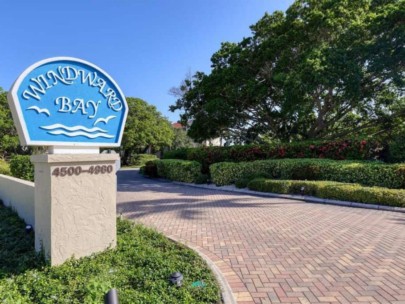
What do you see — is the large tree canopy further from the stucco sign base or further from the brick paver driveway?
the stucco sign base

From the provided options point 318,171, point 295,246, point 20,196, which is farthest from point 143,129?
point 295,246

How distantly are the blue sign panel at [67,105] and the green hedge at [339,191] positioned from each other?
7.18 meters

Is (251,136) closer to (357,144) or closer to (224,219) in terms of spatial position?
(357,144)

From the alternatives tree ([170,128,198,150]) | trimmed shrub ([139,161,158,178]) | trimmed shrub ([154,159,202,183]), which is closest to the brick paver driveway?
trimmed shrub ([154,159,202,183])

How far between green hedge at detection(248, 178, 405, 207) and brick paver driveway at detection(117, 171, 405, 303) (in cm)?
61

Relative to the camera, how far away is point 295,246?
4992mm

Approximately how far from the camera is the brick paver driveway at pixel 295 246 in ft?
11.3

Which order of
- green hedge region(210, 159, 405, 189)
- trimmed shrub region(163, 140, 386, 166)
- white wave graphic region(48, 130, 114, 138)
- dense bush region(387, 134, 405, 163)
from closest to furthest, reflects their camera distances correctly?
white wave graphic region(48, 130, 114, 138), green hedge region(210, 159, 405, 189), dense bush region(387, 134, 405, 163), trimmed shrub region(163, 140, 386, 166)

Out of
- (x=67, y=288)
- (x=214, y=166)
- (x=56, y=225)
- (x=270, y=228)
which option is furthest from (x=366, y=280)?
(x=214, y=166)

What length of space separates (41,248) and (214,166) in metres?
10.7

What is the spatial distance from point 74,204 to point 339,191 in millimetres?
7811

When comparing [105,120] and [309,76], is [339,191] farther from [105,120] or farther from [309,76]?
[105,120]

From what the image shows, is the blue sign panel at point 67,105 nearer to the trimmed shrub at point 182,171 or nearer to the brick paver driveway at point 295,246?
the brick paver driveway at point 295,246

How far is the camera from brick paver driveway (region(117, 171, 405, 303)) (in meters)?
3.45
